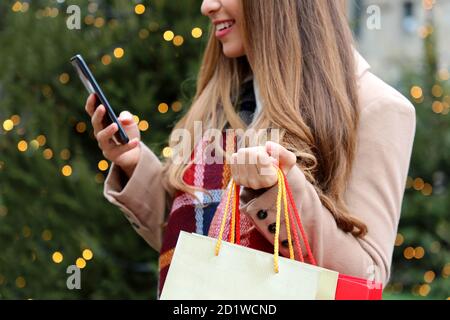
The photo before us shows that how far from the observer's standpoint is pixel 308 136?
75.9 inches

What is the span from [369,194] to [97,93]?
0.65 m

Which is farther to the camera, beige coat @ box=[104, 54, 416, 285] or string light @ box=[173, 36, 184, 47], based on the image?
string light @ box=[173, 36, 184, 47]

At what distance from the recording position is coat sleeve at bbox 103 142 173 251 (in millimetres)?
2256

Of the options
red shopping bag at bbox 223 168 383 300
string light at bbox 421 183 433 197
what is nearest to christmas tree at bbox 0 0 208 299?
red shopping bag at bbox 223 168 383 300

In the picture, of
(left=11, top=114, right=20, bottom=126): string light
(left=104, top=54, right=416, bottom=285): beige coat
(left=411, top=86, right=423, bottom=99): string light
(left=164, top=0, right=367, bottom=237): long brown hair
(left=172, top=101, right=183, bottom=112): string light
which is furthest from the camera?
(left=411, top=86, right=423, bottom=99): string light

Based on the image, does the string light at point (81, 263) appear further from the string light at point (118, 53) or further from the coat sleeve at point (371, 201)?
the coat sleeve at point (371, 201)

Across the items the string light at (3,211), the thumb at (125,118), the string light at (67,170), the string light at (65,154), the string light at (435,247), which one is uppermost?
the thumb at (125,118)

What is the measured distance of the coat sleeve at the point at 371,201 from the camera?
71.9 inches

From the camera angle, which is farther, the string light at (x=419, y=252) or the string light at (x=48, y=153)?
the string light at (x=419, y=252)

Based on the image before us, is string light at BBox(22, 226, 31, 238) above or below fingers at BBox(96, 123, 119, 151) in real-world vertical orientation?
below

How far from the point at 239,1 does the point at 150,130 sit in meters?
1.53

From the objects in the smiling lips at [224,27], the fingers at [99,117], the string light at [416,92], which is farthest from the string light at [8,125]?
the string light at [416,92]

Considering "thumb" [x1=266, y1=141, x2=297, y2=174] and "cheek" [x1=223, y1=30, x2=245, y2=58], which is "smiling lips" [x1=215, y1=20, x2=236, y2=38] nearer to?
"cheek" [x1=223, y1=30, x2=245, y2=58]

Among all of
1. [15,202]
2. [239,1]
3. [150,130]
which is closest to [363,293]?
[239,1]
